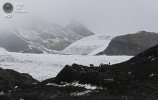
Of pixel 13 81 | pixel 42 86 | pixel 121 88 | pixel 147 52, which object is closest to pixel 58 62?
pixel 147 52

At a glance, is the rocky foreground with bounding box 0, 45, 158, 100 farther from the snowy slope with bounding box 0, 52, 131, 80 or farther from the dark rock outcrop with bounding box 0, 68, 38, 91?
the snowy slope with bounding box 0, 52, 131, 80

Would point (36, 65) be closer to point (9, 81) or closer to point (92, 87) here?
point (9, 81)

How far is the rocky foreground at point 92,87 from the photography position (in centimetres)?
4791

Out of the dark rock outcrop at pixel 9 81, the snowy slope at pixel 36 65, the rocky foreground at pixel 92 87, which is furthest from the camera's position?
the snowy slope at pixel 36 65

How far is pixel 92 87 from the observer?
53812 mm

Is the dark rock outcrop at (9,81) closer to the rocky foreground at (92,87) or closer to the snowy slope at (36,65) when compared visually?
the rocky foreground at (92,87)

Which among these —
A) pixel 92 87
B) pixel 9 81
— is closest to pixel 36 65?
pixel 9 81

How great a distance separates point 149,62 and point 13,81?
22.3 meters

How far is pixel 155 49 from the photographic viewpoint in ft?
252

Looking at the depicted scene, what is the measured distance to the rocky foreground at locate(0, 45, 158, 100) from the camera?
47.9 m

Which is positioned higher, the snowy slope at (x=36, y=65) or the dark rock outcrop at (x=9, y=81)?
the snowy slope at (x=36, y=65)

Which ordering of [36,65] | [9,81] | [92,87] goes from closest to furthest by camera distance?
[92,87], [9,81], [36,65]

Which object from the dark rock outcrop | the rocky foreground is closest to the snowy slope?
the dark rock outcrop

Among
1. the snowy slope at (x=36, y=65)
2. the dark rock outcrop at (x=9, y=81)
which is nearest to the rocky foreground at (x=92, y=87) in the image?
the dark rock outcrop at (x=9, y=81)
